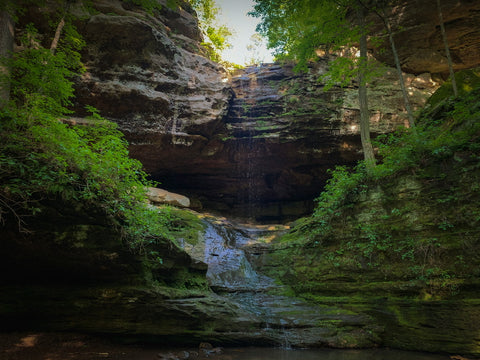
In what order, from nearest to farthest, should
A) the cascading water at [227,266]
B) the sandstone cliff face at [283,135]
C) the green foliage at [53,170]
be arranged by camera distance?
1. the green foliage at [53,170]
2. the cascading water at [227,266]
3. the sandstone cliff face at [283,135]

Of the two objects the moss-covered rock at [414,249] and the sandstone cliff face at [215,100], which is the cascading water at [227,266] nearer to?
the moss-covered rock at [414,249]

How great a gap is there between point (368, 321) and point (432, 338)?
3.42ft

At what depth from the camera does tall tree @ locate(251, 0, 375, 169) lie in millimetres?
8242

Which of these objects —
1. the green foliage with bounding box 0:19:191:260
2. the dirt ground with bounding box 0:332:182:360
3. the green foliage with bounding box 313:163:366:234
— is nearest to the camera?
the green foliage with bounding box 0:19:191:260

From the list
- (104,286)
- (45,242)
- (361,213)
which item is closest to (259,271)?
(361,213)

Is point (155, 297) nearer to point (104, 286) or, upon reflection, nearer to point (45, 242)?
point (104, 286)

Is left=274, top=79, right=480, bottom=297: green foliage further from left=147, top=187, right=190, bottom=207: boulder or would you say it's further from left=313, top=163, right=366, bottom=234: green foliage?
left=147, top=187, right=190, bottom=207: boulder

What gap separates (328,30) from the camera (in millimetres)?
8344

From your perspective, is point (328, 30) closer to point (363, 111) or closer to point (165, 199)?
point (363, 111)

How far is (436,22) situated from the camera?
1249cm

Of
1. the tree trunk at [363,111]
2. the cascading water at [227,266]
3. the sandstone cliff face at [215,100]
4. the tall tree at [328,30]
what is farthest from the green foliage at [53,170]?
the sandstone cliff face at [215,100]

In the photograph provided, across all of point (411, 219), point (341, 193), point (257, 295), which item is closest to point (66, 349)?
point (257, 295)

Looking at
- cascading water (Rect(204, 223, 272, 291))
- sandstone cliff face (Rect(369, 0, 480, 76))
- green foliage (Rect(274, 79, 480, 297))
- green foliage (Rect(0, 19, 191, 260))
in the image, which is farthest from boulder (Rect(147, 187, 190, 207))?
sandstone cliff face (Rect(369, 0, 480, 76))

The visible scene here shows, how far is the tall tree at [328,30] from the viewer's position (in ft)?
27.0
